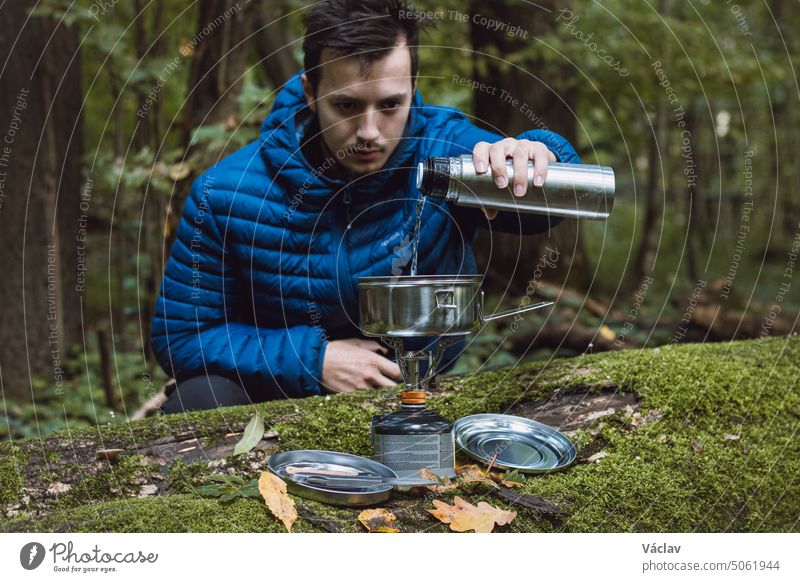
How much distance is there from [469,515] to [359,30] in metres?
1.66

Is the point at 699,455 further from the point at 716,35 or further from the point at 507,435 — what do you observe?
the point at 716,35

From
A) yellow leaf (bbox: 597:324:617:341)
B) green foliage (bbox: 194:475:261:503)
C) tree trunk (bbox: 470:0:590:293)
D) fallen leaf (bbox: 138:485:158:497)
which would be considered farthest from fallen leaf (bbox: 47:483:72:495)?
tree trunk (bbox: 470:0:590:293)

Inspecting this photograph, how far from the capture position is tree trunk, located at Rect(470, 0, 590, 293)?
597 centimetres

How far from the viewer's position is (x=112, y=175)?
5.11 meters

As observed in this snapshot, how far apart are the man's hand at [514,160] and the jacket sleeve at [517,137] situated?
0.92 ft

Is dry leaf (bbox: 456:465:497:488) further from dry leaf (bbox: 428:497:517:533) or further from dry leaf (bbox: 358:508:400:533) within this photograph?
dry leaf (bbox: 358:508:400:533)

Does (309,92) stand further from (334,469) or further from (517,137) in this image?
(334,469)

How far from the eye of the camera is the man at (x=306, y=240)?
2.85 metres

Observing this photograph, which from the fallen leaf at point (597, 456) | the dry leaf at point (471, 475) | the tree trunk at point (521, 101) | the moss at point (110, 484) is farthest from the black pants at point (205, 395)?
the tree trunk at point (521, 101)

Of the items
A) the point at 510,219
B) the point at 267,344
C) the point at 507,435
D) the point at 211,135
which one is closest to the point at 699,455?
the point at 507,435

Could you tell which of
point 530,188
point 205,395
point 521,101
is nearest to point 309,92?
point 530,188

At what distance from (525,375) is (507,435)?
1.36 ft

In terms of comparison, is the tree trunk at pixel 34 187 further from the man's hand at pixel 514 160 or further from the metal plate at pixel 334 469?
the man's hand at pixel 514 160
